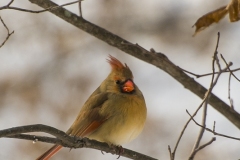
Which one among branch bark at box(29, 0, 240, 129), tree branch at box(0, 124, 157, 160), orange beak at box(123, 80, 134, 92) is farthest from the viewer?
orange beak at box(123, 80, 134, 92)

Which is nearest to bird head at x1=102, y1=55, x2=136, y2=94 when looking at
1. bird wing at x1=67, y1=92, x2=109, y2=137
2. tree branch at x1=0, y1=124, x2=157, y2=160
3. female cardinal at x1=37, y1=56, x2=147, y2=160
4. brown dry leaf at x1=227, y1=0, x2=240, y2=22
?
female cardinal at x1=37, y1=56, x2=147, y2=160

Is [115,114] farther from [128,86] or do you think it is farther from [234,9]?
[234,9]

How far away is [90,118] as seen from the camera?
157 inches

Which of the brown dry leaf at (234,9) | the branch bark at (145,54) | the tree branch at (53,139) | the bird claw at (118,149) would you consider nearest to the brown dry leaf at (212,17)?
the brown dry leaf at (234,9)

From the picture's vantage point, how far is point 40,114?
666 cm

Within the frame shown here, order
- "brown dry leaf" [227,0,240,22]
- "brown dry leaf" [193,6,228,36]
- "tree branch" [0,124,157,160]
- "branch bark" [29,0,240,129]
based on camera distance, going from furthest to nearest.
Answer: "branch bark" [29,0,240,129] → "brown dry leaf" [193,6,228,36] → "brown dry leaf" [227,0,240,22] → "tree branch" [0,124,157,160]

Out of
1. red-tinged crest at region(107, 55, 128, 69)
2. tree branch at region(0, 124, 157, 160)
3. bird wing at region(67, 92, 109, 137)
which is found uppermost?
red-tinged crest at region(107, 55, 128, 69)

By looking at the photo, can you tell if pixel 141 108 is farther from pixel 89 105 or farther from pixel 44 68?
pixel 44 68

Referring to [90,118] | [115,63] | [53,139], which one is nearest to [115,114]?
[90,118]

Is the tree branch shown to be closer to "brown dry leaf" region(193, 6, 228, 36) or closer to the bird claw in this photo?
the bird claw

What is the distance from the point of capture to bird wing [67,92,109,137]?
154 inches

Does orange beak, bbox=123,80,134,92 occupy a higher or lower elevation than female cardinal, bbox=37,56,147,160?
higher

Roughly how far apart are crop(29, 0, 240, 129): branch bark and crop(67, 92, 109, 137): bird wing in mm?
571

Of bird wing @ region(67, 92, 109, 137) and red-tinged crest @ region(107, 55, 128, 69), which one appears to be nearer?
bird wing @ region(67, 92, 109, 137)
